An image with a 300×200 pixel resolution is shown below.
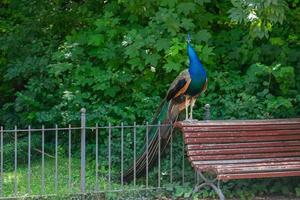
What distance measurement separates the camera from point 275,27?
355 inches

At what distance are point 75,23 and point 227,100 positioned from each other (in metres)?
3.26

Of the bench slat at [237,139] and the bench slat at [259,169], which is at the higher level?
the bench slat at [237,139]

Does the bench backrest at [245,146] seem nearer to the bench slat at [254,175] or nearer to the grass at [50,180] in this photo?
the bench slat at [254,175]

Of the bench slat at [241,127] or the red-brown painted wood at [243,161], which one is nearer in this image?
the red-brown painted wood at [243,161]

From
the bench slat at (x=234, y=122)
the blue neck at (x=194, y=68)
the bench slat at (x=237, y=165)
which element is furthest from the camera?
the blue neck at (x=194, y=68)

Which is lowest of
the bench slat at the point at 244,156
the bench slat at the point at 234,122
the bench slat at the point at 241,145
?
the bench slat at the point at 244,156

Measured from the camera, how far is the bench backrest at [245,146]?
21.7 feet

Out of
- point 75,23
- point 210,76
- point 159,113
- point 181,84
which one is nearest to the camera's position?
point 181,84

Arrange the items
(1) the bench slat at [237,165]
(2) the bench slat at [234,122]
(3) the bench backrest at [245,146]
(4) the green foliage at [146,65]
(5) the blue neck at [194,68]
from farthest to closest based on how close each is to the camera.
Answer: (4) the green foliage at [146,65] → (5) the blue neck at [194,68] → (2) the bench slat at [234,122] → (3) the bench backrest at [245,146] → (1) the bench slat at [237,165]

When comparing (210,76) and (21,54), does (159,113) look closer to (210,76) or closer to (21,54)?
(210,76)

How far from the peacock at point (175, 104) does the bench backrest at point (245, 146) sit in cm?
38

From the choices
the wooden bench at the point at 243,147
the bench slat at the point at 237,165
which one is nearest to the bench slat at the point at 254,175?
the wooden bench at the point at 243,147

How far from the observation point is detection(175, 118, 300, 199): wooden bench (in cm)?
656

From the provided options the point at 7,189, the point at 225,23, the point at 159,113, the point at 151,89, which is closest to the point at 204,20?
the point at 225,23
